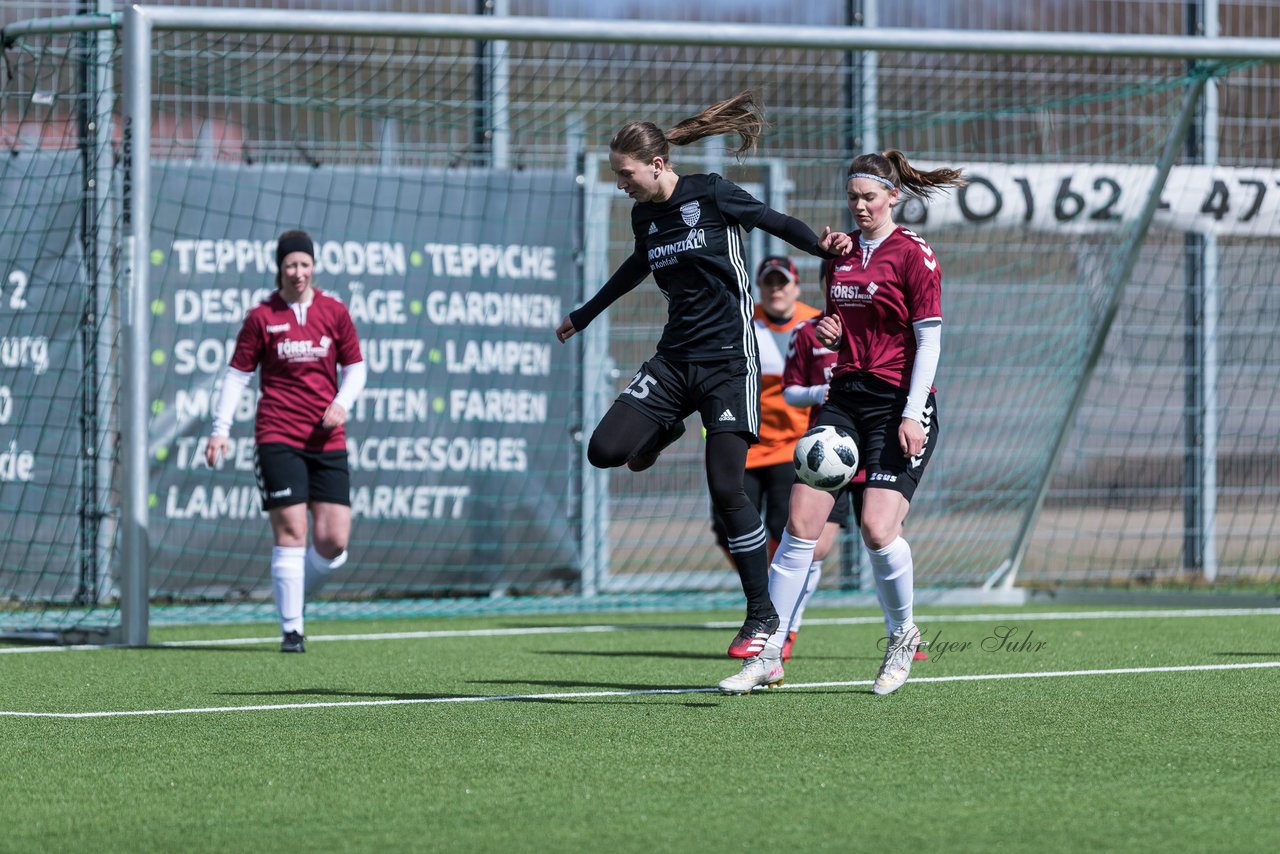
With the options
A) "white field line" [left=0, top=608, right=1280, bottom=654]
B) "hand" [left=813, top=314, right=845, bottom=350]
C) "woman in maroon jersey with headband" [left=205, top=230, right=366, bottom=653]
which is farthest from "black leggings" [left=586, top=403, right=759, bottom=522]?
"white field line" [left=0, top=608, right=1280, bottom=654]

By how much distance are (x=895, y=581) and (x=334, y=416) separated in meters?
2.98

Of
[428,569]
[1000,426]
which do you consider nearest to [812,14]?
[1000,426]

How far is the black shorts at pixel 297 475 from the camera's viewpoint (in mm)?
8172

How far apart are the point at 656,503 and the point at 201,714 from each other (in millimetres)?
6017

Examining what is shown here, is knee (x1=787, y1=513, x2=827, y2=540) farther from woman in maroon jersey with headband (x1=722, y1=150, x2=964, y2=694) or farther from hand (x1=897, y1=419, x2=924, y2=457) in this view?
hand (x1=897, y1=419, x2=924, y2=457)

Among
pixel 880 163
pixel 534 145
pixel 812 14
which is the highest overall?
pixel 812 14

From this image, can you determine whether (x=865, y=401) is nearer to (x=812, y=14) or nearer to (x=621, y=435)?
(x=621, y=435)

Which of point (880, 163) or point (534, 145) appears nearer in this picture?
point (880, 163)

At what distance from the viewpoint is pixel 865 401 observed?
246 inches

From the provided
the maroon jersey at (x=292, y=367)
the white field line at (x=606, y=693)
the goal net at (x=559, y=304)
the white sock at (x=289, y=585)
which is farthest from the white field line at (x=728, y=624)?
the white field line at (x=606, y=693)

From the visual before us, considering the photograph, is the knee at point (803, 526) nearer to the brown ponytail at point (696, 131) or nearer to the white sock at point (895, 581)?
the white sock at point (895, 581)

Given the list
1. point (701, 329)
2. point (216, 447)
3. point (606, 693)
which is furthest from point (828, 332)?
point (216, 447)

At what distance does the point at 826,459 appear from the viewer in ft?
19.9

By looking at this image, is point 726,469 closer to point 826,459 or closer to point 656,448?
point 656,448
